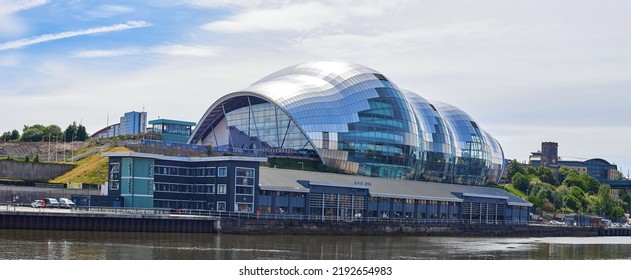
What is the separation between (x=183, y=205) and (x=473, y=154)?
62773mm

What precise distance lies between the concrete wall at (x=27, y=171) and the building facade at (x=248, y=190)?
59.3 ft

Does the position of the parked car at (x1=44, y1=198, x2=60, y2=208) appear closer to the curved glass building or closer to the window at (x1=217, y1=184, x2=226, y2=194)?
the window at (x1=217, y1=184, x2=226, y2=194)

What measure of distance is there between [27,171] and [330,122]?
107 feet

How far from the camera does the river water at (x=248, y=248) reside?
55.5 metres

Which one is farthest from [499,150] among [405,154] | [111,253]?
[111,253]

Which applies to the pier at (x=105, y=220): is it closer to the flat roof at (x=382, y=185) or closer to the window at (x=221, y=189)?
the window at (x=221, y=189)

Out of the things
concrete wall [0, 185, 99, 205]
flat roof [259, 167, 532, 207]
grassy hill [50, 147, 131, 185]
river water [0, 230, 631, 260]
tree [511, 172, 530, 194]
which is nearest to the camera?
river water [0, 230, 631, 260]

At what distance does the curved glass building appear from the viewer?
369ft

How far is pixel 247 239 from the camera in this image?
74.6 m

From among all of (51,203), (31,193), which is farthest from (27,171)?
(51,203)

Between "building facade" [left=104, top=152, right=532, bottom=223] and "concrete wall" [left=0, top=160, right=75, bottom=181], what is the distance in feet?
59.3

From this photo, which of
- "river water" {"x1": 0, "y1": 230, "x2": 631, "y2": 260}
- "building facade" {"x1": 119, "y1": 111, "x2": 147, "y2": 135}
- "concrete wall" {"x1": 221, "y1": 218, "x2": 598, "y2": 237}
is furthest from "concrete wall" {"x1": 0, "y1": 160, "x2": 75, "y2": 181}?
"building facade" {"x1": 119, "y1": 111, "x2": 147, "y2": 135}

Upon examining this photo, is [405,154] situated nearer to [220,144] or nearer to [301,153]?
[301,153]

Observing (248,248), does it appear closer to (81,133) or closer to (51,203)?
(51,203)
